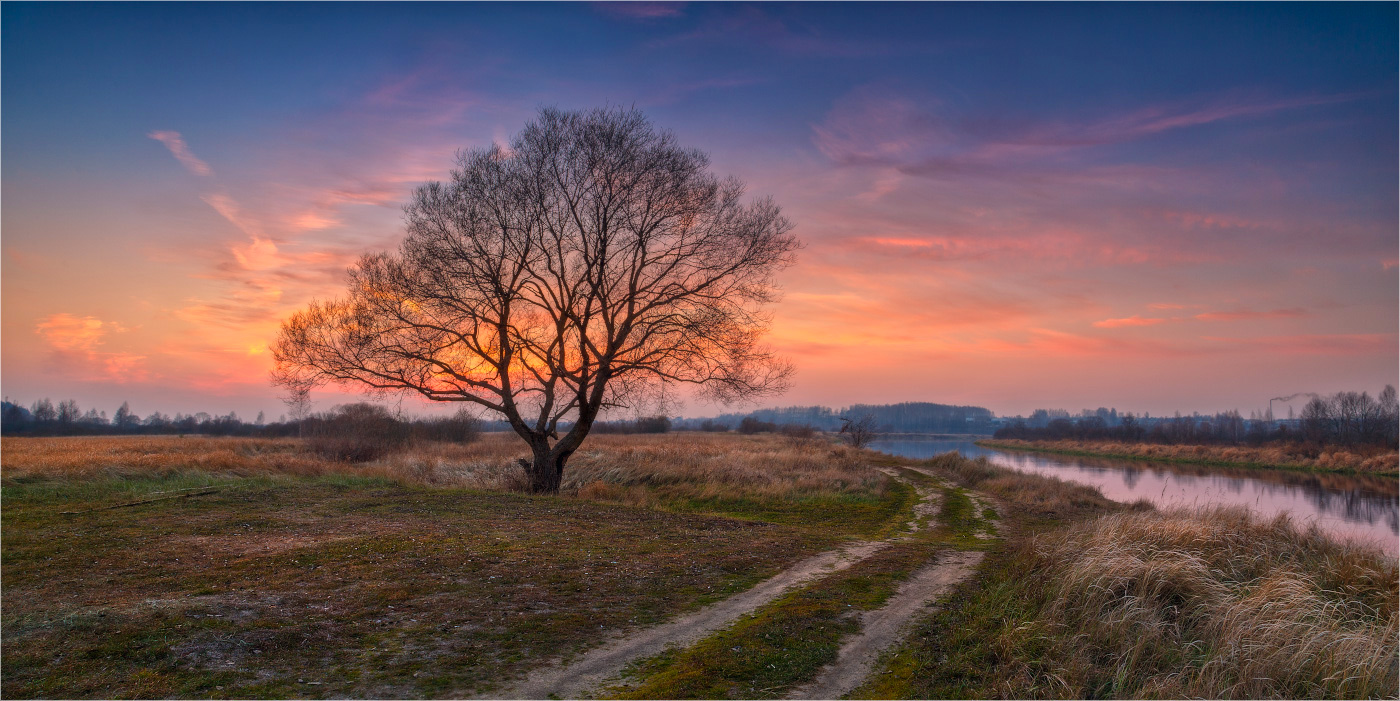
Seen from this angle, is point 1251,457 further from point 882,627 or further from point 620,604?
point 620,604

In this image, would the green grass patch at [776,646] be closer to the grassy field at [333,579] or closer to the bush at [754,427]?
the grassy field at [333,579]

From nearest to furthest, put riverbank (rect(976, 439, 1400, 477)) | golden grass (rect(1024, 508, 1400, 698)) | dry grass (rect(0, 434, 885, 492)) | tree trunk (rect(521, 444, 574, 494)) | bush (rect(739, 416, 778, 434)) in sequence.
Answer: golden grass (rect(1024, 508, 1400, 698)), tree trunk (rect(521, 444, 574, 494)), dry grass (rect(0, 434, 885, 492)), riverbank (rect(976, 439, 1400, 477)), bush (rect(739, 416, 778, 434))

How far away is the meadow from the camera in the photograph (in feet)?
18.6

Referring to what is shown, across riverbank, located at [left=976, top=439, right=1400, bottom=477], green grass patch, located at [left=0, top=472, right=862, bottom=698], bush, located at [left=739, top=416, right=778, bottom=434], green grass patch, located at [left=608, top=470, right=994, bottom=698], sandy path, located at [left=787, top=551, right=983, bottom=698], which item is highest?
green grass patch, located at [left=0, top=472, right=862, bottom=698]

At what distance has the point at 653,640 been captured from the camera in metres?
6.66

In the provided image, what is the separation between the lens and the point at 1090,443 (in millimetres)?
92812

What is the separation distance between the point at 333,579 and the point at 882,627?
6.69 meters

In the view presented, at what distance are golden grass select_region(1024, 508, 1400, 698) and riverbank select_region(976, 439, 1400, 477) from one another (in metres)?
48.2

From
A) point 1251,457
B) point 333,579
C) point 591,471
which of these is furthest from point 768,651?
point 1251,457

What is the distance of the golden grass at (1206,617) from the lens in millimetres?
5777

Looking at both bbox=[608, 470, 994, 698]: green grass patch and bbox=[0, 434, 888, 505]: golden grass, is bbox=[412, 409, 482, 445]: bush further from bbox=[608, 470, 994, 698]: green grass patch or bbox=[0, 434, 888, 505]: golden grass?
bbox=[608, 470, 994, 698]: green grass patch

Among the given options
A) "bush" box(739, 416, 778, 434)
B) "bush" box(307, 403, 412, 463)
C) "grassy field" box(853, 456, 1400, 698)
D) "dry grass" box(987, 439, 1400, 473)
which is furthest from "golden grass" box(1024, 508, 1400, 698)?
"bush" box(739, 416, 778, 434)

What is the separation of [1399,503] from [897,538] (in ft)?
107

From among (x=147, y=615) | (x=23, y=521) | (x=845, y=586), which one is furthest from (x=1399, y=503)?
(x=23, y=521)
